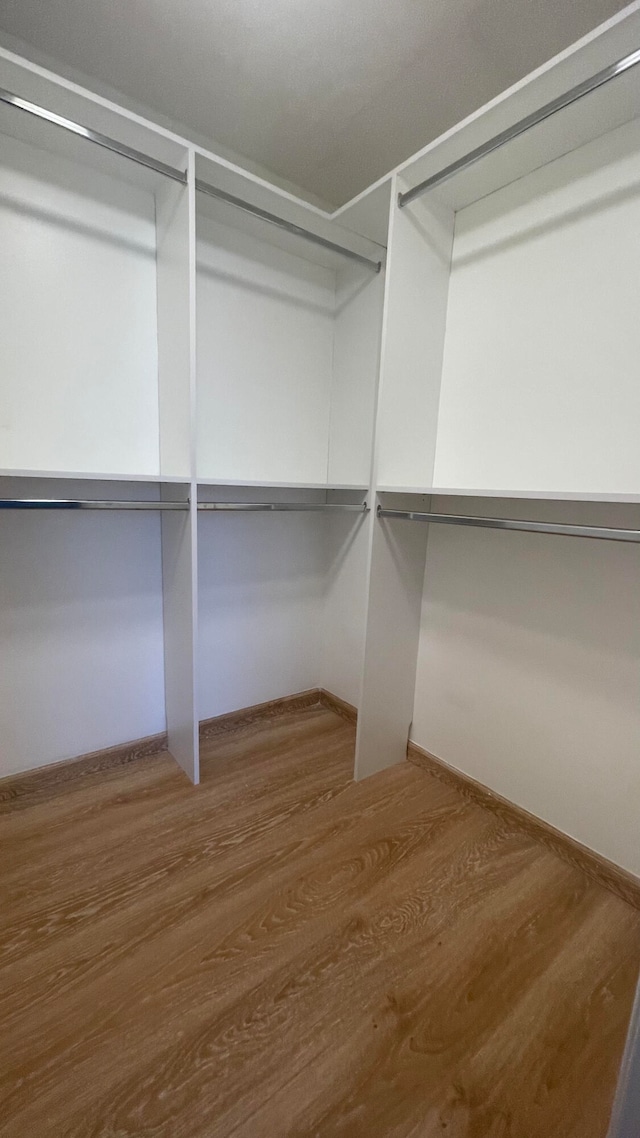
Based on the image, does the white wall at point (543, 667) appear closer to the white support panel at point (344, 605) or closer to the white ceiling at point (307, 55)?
the white support panel at point (344, 605)

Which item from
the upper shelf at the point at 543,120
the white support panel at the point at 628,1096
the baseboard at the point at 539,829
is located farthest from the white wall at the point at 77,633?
the white support panel at the point at 628,1096

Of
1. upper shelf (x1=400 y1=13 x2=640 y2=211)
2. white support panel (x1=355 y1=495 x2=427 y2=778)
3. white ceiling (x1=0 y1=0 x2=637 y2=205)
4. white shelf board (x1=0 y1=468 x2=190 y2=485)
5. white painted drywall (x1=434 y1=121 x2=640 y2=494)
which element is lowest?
white support panel (x1=355 y1=495 x2=427 y2=778)

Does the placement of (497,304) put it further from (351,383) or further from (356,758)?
(356,758)

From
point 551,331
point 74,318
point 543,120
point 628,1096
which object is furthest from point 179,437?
point 628,1096

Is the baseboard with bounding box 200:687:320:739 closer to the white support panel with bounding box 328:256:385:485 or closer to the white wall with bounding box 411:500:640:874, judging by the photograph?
the white wall with bounding box 411:500:640:874

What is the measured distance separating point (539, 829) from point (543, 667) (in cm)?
59

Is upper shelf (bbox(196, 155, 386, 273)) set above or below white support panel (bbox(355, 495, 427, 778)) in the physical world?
above

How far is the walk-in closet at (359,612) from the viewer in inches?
39.7

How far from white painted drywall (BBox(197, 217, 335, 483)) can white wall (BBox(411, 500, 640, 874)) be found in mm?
816

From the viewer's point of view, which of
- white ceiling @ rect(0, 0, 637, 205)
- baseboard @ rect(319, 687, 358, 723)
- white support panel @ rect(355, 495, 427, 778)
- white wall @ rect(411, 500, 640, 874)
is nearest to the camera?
white ceiling @ rect(0, 0, 637, 205)

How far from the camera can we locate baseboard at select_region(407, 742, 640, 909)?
4.56 ft

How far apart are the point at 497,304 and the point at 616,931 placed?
2.02 metres

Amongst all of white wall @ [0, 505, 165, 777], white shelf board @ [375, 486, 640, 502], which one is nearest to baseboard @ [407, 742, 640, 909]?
white shelf board @ [375, 486, 640, 502]

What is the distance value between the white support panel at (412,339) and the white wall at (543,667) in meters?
0.30
